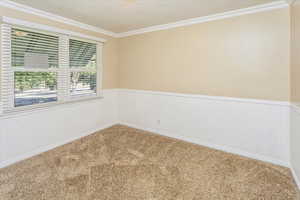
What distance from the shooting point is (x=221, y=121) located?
2.80 meters

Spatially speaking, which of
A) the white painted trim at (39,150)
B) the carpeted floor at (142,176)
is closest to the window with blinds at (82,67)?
the white painted trim at (39,150)

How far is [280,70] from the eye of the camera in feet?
7.52

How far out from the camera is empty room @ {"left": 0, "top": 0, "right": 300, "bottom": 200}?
193cm

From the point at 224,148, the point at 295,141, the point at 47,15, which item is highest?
the point at 47,15

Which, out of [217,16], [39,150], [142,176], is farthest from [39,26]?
[217,16]

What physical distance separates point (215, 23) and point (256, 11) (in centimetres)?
60

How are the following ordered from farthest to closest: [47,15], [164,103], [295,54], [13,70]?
1. [164,103]
2. [47,15]
3. [13,70]
4. [295,54]

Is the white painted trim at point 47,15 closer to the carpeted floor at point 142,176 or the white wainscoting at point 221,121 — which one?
the white wainscoting at point 221,121

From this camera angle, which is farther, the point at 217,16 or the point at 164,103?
the point at 164,103

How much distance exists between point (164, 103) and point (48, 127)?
2298 millimetres

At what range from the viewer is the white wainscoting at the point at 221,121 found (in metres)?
2.35

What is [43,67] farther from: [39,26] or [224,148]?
[224,148]

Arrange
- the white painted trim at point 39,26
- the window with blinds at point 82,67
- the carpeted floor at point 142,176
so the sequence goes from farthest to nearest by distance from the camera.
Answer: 1. the window with blinds at point 82,67
2. the white painted trim at point 39,26
3. the carpeted floor at point 142,176

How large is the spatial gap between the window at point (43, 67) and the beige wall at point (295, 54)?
349 cm
